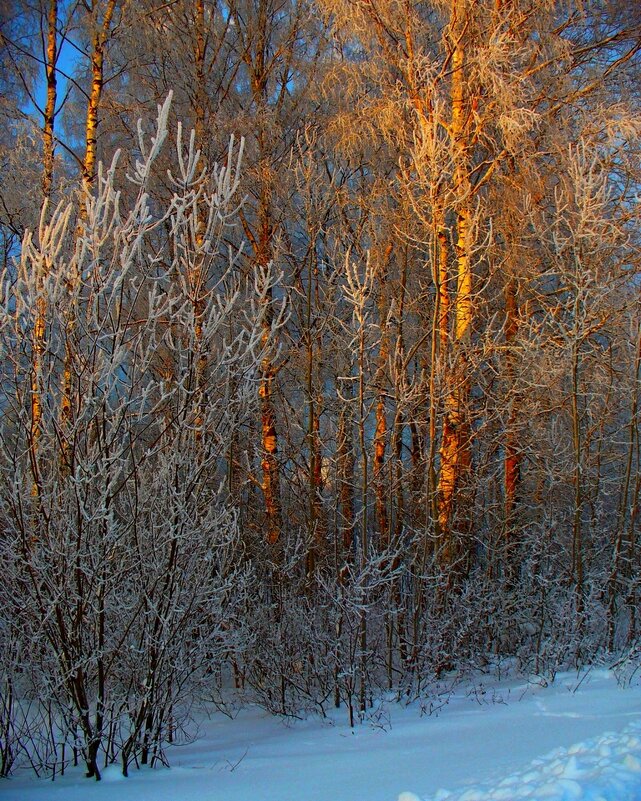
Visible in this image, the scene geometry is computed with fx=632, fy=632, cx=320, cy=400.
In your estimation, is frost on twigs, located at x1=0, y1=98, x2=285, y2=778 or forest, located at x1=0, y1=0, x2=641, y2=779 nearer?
frost on twigs, located at x1=0, y1=98, x2=285, y2=778

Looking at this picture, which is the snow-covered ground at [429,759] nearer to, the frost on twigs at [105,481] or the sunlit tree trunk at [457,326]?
the frost on twigs at [105,481]

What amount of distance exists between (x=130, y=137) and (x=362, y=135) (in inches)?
171

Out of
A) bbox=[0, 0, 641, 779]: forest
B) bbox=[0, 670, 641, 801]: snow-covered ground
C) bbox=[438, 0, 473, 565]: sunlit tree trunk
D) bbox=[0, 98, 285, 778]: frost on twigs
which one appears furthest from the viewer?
bbox=[438, 0, 473, 565]: sunlit tree trunk

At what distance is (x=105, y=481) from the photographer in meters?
3.75

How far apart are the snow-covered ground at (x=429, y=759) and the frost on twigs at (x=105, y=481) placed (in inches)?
18.0

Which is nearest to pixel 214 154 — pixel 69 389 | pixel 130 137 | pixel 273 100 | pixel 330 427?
pixel 273 100

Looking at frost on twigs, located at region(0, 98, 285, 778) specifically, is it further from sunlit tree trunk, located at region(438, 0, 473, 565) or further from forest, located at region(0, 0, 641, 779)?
sunlit tree trunk, located at region(438, 0, 473, 565)

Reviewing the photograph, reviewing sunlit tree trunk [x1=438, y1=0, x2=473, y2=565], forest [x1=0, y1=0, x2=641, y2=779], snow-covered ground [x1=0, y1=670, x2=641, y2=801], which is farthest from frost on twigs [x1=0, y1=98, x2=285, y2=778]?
sunlit tree trunk [x1=438, y1=0, x2=473, y2=565]

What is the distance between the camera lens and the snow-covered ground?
2701 millimetres

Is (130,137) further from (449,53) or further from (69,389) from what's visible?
(69,389)

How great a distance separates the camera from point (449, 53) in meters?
6.95

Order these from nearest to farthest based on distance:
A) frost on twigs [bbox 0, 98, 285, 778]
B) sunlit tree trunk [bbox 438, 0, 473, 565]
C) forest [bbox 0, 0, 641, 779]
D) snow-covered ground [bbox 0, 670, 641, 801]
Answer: snow-covered ground [bbox 0, 670, 641, 801] → frost on twigs [bbox 0, 98, 285, 778] → forest [bbox 0, 0, 641, 779] → sunlit tree trunk [bbox 438, 0, 473, 565]

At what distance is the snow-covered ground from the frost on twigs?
0.46 meters

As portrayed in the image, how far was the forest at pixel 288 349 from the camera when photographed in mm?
3814
